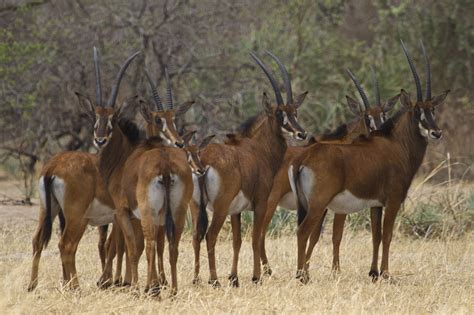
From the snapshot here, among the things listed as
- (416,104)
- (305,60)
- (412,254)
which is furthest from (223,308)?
(305,60)

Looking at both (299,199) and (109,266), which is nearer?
(109,266)

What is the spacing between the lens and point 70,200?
27.7 feet

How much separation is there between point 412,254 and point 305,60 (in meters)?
11.6

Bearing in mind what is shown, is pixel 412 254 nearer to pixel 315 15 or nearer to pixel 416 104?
pixel 416 104

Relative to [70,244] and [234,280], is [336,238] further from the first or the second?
[70,244]

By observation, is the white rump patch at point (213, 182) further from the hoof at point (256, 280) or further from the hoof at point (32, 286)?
the hoof at point (32, 286)

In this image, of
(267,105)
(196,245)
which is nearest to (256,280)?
(196,245)

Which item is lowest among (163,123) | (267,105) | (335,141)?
(335,141)

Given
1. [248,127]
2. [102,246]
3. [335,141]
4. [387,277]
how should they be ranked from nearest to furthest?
[102,246], [387,277], [248,127], [335,141]

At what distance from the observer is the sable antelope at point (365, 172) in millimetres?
9227

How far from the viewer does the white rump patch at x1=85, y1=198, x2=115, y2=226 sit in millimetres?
8609

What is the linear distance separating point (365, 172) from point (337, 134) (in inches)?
47.8

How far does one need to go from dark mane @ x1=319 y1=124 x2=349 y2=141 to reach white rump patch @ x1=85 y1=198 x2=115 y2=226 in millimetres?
2760

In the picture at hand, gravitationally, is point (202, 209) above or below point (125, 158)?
below
